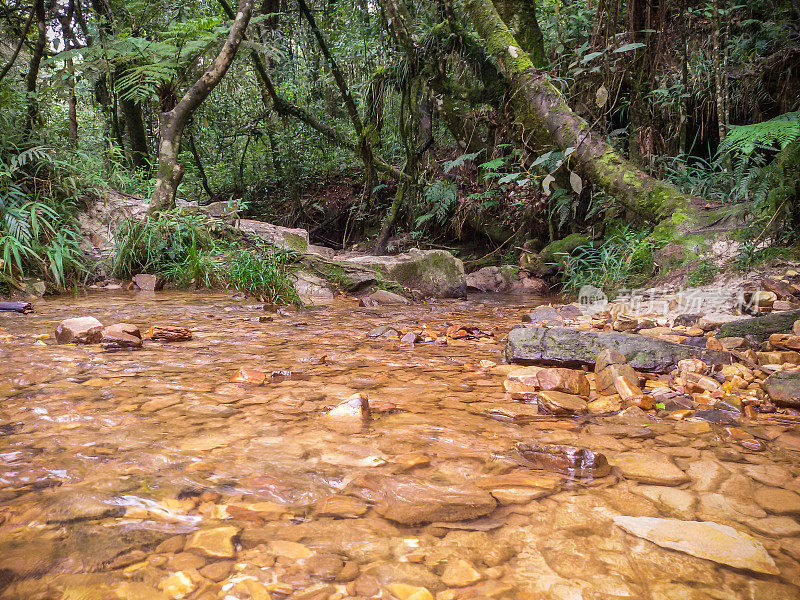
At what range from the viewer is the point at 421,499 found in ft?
3.27

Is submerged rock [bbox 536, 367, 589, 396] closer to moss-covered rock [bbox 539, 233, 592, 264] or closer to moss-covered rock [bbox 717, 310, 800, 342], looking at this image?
moss-covered rock [bbox 717, 310, 800, 342]

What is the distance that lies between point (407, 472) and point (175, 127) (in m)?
4.85

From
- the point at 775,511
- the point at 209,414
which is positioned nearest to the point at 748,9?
the point at 775,511

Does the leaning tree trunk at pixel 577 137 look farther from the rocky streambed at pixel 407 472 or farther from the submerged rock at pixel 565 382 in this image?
the submerged rock at pixel 565 382

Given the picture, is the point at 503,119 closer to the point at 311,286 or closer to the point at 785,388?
the point at 311,286

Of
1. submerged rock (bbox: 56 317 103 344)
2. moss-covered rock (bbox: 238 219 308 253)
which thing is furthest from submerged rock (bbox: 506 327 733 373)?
moss-covered rock (bbox: 238 219 308 253)

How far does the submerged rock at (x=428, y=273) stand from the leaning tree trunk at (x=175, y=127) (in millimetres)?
1858

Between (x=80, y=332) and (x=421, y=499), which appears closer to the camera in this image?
(x=421, y=499)

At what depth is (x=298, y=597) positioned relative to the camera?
0.73 metres

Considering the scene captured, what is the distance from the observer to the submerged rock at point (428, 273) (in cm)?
508

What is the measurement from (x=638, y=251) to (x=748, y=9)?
3.20 metres

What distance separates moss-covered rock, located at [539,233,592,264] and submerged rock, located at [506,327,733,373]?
3438mm

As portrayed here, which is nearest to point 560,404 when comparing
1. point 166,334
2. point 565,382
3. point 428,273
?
point 565,382

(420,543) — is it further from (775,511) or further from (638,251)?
(638,251)
